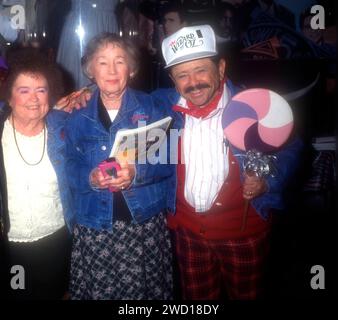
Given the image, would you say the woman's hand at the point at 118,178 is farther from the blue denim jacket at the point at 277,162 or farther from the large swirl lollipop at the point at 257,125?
the large swirl lollipop at the point at 257,125

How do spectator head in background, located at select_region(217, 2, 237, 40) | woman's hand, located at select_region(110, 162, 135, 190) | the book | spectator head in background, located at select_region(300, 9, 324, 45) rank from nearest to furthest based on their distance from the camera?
the book, woman's hand, located at select_region(110, 162, 135, 190), spectator head in background, located at select_region(300, 9, 324, 45), spectator head in background, located at select_region(217, 2, 237, 40)

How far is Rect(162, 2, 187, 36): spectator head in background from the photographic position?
3.12m

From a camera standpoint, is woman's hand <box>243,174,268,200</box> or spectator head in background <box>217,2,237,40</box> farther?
spectator head in background <box>217,2,237,40</box>

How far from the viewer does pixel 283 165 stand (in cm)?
163

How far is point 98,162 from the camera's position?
5.28 feet

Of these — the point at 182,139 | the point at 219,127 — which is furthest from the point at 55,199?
the point at 219,127

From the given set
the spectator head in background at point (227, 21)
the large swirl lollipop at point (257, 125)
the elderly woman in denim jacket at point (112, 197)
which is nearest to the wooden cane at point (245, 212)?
the large swirl lollipop at point (257, 125)

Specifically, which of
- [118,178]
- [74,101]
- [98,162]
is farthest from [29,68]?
[118,178]

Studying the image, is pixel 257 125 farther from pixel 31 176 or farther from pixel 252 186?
pixel 31 176

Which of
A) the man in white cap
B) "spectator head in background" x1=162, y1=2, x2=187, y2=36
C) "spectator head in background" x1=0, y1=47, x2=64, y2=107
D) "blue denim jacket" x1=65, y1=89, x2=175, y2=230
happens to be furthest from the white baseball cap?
"spectator head in background" x1=162, y1=2, x2=187, y2=36

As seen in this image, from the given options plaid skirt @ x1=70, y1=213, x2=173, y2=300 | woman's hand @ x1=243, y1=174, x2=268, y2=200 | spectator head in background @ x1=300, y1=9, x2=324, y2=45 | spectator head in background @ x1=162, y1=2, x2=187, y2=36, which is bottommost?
plaid skirt @ x1=70, y1=213, x2=173, y2=300

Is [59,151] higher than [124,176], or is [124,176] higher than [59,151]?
[59,151]

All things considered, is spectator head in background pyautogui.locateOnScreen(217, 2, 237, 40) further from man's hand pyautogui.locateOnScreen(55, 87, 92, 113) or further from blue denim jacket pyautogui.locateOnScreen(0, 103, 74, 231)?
blue denim jacket pyautogui.locateOnScreen(0, 103, 74, 231)

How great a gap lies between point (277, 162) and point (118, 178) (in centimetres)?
72
